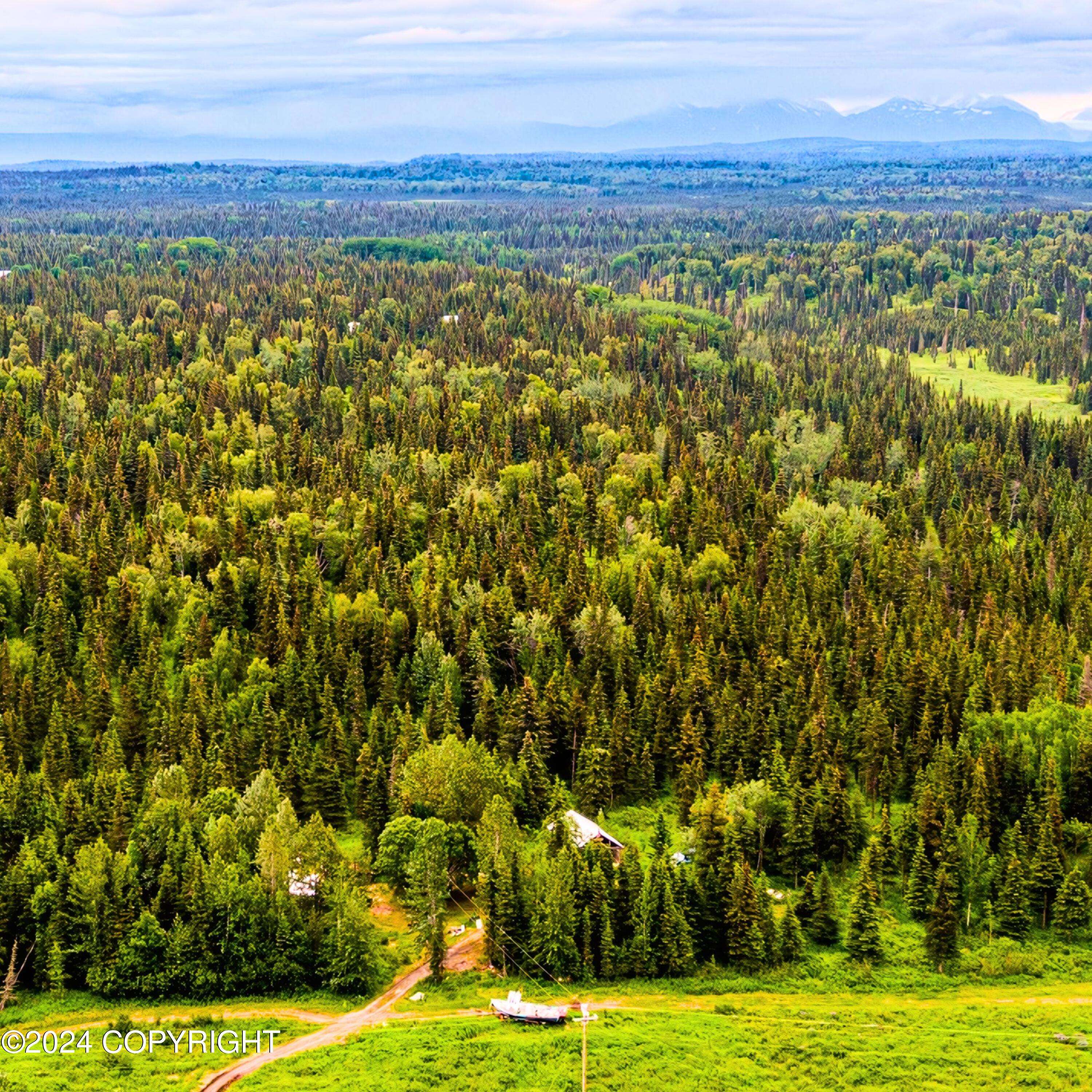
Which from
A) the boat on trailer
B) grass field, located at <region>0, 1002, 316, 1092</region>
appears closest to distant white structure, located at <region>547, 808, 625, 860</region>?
the boat on trailer

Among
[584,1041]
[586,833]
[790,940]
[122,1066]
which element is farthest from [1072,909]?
[122,1066]

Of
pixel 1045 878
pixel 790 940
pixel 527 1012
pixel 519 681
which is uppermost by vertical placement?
pixel 519 681

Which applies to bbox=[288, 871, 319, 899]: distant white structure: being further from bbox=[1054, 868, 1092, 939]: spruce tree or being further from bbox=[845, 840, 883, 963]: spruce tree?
bbox=[1054, 868, 1092, 939]: spruce tree

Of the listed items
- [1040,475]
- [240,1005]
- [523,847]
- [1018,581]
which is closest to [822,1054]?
[523,847]

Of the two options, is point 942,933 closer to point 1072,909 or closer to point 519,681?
point 1072,909

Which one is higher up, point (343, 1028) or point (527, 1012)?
point (527, 1012)

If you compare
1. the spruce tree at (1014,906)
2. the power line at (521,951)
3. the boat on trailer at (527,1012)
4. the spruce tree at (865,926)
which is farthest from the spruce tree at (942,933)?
the boat on trailer at (527,1012)
